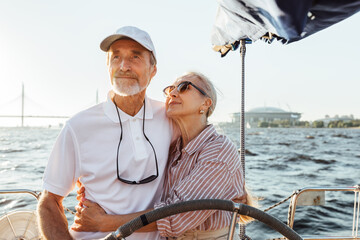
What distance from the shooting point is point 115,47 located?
79.7 inches

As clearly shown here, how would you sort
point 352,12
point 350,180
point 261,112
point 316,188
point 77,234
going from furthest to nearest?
point 261,112 < point 350,180 < point 316,188 < point 77,234 < point 352,12

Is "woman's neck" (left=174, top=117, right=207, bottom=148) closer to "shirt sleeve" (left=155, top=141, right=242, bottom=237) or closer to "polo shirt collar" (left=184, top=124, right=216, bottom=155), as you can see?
"polo shirt collar" (left=184, top=124, right=216, bottom=155)

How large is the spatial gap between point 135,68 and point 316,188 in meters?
1.64

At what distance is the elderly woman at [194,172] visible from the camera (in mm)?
1650

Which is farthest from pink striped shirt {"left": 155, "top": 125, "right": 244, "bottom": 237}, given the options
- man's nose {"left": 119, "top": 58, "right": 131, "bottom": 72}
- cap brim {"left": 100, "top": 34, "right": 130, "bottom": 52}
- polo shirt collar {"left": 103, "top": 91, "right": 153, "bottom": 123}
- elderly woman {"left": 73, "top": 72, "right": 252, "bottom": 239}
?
cap brim {"left": 100, "top": 34, "right": 130, "bottom": 52}

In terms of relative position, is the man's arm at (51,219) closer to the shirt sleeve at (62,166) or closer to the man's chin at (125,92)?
the shirt sleeve at (62,166)

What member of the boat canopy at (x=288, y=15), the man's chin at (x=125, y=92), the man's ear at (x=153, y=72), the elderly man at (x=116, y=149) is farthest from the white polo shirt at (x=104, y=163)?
the boat canopy at (x=288, y=15)

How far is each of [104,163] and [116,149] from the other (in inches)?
3.8

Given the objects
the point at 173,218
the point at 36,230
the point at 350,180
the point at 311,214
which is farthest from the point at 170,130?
the point at 350,180

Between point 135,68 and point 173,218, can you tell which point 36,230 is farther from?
point 135,68

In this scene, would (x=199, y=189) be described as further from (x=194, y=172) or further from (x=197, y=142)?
(x=197, y=142)

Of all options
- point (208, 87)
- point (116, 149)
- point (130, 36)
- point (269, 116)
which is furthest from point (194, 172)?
point (269, 116)

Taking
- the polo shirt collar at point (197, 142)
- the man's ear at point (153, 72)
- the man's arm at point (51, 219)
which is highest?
the man's ear at point (153, 72)

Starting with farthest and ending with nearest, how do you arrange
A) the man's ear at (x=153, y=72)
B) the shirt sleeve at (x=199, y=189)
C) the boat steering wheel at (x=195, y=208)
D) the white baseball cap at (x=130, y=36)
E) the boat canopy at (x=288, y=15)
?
the man's ear at (x=153, y=72) → the white baseball cap at (x=130, y=36) → the shirt sleeve at (x=199, y=189) → the boat canopy at (x=288, y=15) → the boat steering wheel at (x=195, y=208)
